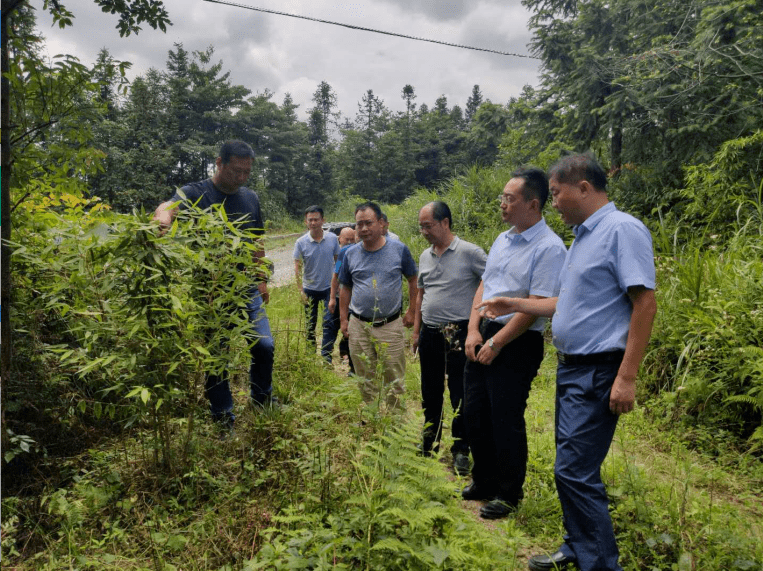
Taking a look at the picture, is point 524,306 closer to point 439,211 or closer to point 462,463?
point 439,211

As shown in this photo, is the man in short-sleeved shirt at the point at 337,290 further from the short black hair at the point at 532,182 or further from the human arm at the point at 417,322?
the short black hair at the point at 532,182

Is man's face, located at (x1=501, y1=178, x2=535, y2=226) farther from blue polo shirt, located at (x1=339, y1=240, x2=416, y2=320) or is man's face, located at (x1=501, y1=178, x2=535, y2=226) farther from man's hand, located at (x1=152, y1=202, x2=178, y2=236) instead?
man's hand, located at (x1=152, y1=202, x2=178, y2=236)

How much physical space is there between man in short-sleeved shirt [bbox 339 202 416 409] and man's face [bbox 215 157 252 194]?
95cm

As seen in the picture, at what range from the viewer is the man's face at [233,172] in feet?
10.6

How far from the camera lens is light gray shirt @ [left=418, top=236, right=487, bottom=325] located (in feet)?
11.1

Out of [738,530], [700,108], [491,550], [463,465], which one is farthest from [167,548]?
[700,108]

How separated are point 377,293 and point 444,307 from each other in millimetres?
647

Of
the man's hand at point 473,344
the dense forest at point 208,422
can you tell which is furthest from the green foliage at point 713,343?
the man's hand at point 473,344

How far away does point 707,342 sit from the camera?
13.3ft

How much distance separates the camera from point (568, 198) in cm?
220

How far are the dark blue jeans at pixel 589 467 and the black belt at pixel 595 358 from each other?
18 mm

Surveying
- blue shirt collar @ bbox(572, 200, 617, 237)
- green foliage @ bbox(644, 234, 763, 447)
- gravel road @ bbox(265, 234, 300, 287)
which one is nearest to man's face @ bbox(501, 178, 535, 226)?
blue shirt collar @ bbox(572, 200, 617, 237)

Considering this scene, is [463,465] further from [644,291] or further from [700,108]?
[700,108]

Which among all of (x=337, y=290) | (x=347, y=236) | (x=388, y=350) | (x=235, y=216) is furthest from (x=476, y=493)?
(x=347, y=236)
